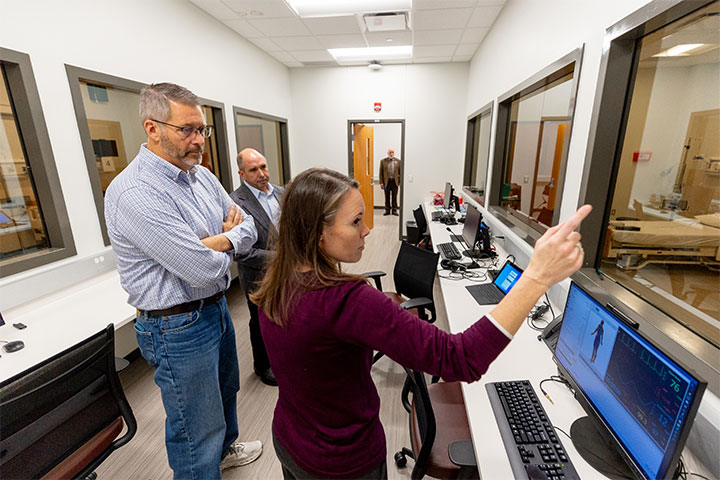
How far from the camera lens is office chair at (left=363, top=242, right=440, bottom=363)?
85.4 inches

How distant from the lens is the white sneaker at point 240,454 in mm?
1754

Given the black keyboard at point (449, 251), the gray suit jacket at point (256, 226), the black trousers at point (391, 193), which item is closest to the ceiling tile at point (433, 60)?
the black trousers at point (391, 193)

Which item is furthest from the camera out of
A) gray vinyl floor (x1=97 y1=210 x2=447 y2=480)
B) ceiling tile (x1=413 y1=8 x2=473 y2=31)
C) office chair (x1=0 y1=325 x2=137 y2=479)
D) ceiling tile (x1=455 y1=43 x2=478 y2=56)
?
ceiling tile (x1=455 y1=43 x2=478 y2=56)

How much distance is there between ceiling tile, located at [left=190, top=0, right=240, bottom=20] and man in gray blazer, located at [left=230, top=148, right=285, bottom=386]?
69.5 inches

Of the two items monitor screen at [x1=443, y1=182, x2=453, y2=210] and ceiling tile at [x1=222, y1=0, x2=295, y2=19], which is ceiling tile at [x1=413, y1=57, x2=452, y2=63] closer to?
monitor screen at [x1=443, y1=182, x2=453, y2=210]

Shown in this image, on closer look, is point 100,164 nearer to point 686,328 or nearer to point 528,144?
point 686,328

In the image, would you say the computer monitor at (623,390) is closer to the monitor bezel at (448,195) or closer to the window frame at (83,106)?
the window frame at (83,106)

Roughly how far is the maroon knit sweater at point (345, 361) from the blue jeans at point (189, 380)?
53 centimetres

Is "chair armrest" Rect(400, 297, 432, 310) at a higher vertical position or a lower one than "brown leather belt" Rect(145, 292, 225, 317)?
lower

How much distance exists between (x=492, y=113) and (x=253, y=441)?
12.2 ft

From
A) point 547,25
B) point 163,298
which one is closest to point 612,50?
point 547,25

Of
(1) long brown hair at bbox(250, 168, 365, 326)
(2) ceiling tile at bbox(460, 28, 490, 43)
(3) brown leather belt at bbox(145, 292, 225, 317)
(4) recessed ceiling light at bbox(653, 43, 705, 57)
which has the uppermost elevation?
(2) ceiling tile at bbox(460, 28, 490, 43)

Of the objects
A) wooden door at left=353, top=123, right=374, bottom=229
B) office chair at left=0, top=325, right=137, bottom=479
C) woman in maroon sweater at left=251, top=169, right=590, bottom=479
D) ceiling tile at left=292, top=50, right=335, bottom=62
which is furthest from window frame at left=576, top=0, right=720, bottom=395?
wooden door at left=353, top=123, right=374, bottom=229

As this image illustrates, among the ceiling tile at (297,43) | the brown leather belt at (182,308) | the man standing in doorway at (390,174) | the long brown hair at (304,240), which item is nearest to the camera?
the long brown hair at (304,240)
